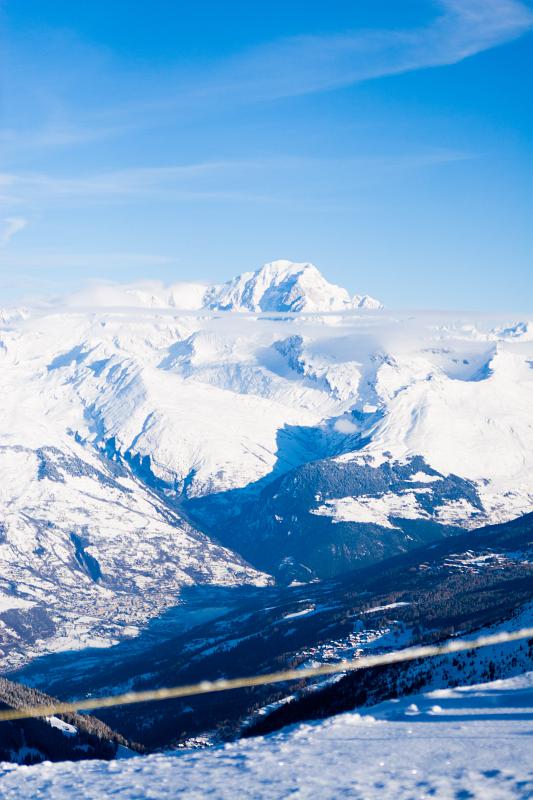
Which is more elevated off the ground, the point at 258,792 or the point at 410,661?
the point at 258,792

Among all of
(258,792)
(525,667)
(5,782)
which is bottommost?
(525,667)

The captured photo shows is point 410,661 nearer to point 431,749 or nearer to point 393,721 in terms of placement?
point 393,721

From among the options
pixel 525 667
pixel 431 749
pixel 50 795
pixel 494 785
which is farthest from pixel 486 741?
pixel 525 667

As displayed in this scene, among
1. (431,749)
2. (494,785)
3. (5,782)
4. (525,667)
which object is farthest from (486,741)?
(525,667)

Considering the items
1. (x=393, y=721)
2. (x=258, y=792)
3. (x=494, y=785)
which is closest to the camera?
(x=494, y=785)

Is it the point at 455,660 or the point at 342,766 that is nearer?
the point at 342,766

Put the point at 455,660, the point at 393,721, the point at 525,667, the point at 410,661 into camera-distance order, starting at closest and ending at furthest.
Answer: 1. the point at 393,721
2. the point at 525,667
3. the point at 455,660
4. the point at 410,661

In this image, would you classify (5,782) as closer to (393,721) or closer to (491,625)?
(393,721)
